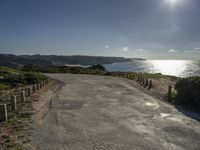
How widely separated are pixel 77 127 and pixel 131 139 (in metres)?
2.35

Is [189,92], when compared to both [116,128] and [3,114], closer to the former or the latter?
[116,128]

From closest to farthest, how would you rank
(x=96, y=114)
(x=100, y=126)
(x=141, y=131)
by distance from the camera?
A: 1. (x=141, y=131)
2. (x=100, y=126)
3. (x=96, y=114)

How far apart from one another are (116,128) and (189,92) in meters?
7.11

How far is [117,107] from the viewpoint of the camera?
490 inches

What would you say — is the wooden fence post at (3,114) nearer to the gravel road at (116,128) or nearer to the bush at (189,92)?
the gravel road at (116,128)

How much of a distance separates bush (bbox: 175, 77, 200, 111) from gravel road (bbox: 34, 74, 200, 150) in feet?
4.97

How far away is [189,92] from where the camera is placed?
1373 cm

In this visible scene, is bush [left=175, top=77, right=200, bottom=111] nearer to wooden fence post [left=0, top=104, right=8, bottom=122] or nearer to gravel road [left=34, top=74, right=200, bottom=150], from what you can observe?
gravel road [left=34, top=74, right=200, bottom=150]

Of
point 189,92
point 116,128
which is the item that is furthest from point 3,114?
point 189,92

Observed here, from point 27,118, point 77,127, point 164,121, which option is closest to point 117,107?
point 164,121

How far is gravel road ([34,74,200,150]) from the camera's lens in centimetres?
704

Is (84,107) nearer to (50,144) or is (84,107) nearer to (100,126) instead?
(100,126)

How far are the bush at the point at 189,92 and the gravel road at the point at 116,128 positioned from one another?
4.97 feet

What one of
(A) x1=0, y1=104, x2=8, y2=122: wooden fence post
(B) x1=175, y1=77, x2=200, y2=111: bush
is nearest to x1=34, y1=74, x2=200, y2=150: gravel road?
(B) x1=175, y1=77, x2=200, y2=111: bush
